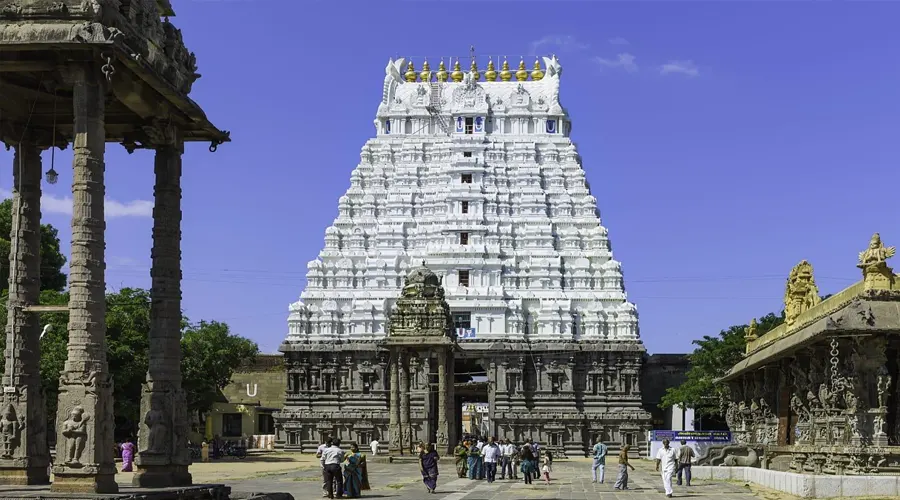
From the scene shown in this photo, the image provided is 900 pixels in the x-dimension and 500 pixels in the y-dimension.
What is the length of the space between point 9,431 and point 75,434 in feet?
8.50

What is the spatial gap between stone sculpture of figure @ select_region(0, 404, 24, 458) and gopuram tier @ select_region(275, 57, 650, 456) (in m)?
56.5

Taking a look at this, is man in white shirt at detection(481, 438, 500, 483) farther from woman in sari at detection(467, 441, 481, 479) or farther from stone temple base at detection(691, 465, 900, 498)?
stone temple base at detection(691, 465, 900, 498)

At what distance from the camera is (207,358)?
218ft

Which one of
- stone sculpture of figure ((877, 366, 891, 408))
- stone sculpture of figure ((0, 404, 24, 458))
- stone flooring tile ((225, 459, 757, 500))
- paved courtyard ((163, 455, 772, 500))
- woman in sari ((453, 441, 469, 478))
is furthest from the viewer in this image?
woman in sari ((453, 441, 469, 478))

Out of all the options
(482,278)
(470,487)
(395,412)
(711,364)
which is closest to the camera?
(470,487)

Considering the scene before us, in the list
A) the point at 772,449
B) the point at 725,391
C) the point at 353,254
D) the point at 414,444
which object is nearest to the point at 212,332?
the point at 353,254

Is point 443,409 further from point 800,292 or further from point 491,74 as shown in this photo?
point 491,74

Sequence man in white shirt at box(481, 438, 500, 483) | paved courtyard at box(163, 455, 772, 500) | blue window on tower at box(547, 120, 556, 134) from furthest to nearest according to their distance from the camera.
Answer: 1. blue window on tower at box(547, 120, 556, 134)
2. man in white shirt at box(481, 438, 500, 483)
3. paved courtyard at box(163, 455, 772, 500)

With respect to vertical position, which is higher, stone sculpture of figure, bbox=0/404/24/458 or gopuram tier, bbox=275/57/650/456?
gopuram tier, bbox=275/57/650/456

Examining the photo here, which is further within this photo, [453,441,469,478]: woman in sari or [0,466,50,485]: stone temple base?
[453,441,469,478]: woman in sari

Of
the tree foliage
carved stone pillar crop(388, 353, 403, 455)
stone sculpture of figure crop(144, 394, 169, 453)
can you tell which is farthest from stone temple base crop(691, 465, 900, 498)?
carved stone pillar crop(388, 353, 403, 455)

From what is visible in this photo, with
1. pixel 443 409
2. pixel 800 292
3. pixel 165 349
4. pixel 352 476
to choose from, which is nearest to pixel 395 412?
pixel 443 409

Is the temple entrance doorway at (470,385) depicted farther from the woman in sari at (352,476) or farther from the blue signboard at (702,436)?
the woman in sari at (352,476)

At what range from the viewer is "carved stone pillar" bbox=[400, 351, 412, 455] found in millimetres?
53344
